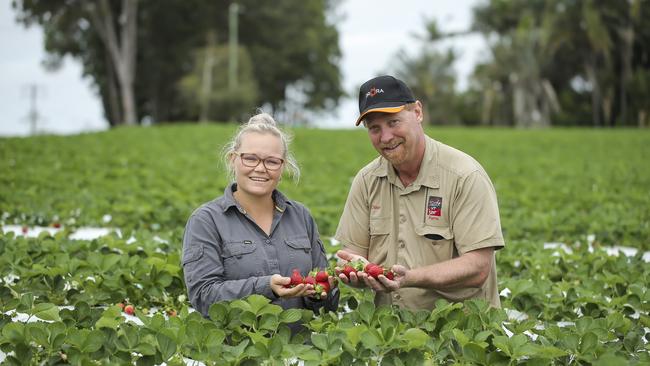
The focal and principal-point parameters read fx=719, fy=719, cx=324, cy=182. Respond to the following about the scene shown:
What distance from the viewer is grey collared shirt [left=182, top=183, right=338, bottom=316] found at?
2.88 metres

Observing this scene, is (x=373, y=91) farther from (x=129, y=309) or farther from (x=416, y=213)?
(x=129, y=309)


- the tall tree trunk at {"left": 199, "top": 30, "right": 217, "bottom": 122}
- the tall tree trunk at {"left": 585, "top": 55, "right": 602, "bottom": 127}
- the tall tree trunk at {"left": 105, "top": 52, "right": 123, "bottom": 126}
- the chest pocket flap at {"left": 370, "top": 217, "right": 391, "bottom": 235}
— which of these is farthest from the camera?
the tall tree trunk at {"left": 585, "top": 55, "right": 602, "bottom": 127}

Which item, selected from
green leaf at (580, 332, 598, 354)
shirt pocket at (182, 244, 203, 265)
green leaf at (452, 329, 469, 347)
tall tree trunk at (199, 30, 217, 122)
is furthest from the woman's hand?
tall tree trunk at (199, 30, 217, 122)

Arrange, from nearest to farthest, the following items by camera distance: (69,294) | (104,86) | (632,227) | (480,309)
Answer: (480,309) < (69,294) < (632,227) < (104,86)

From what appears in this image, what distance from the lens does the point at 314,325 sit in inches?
109

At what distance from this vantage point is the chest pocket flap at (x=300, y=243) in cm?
309

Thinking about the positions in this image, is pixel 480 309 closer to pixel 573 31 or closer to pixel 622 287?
pixel 622 287

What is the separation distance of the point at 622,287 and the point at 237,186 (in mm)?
2182

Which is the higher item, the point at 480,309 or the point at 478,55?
the point at 478,55

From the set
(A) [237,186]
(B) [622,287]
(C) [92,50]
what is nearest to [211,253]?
(A) [237,186]

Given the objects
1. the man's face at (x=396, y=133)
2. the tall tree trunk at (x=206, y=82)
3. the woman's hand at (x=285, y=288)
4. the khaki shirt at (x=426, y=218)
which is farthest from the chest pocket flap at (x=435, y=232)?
the tall tree trunk at (x=206, y=82)

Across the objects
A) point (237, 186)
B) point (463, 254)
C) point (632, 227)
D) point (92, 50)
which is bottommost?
point (632, 227)

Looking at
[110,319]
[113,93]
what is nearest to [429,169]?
[110,319]

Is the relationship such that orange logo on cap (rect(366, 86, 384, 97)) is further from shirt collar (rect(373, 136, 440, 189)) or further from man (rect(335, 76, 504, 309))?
shirt collar (rect(373, 136, 440, 189))
